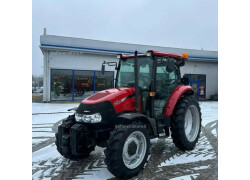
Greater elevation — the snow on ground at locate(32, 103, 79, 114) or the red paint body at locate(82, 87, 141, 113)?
the red paint body at locate(82, 87, 141, 113)

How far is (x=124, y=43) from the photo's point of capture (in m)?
16.2

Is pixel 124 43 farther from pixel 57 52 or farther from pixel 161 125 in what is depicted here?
pixel 161 125

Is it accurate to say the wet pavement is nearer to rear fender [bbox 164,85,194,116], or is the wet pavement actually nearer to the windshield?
rear fender [bbox 164,85,194,116]

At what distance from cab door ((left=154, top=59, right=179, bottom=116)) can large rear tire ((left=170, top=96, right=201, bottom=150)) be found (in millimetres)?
346

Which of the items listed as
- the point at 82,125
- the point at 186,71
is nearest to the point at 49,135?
the point at 82,125

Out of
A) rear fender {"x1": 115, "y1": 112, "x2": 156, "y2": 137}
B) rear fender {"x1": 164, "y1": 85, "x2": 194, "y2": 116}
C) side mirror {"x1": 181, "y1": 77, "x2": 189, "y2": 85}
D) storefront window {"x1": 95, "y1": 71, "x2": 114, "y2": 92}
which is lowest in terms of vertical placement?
rear fender {"x1": 115, "y1": 112, "x2": 156, "y2": 137}

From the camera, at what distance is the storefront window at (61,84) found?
48.3 feet

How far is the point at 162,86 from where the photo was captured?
4.76 metres

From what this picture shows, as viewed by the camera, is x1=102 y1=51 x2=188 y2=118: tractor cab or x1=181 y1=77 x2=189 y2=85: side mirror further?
x1=181 y1=77 x2=189 y2=85: side mirror

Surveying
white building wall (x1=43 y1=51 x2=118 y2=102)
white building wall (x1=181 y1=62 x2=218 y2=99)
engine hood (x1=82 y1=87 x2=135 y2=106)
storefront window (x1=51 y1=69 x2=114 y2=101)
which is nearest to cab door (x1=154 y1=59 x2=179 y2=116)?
engine hood (x1=82 y1=87 x2=135 y2=106)

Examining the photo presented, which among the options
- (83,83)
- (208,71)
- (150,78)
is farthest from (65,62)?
(208,71)

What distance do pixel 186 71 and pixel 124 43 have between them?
6.15 m

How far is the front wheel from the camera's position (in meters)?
3.39

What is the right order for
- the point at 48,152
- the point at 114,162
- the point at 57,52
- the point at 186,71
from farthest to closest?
the point at 186,71
the point at 57,52
the point at 48,152
the point at 114,162
